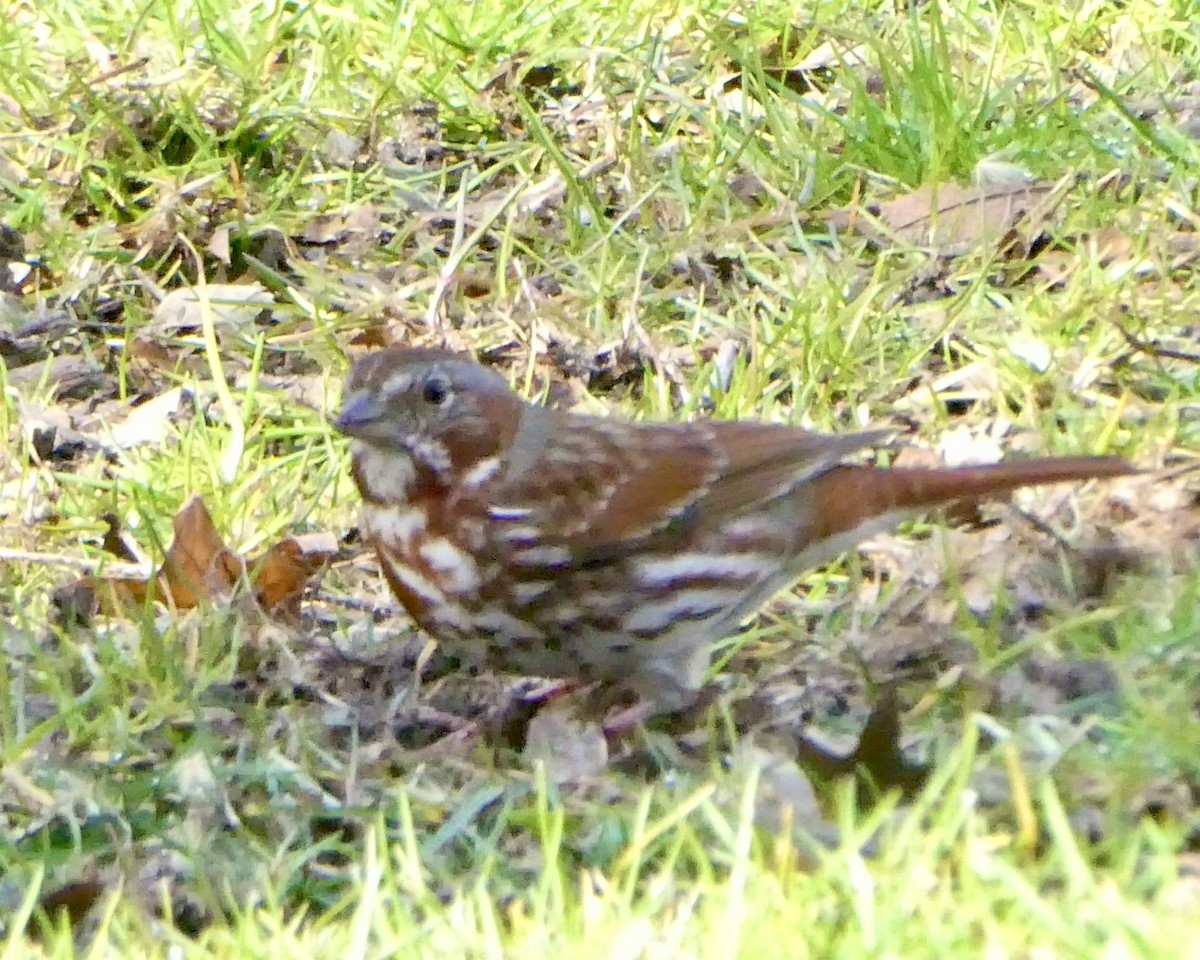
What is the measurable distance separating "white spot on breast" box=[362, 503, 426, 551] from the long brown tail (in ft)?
2.93

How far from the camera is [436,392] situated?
430 cm

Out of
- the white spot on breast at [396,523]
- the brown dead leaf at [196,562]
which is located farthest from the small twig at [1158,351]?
the brown dead leaf at [196,562]

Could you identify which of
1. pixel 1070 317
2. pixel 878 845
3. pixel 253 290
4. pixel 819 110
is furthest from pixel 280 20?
pixel 878 845

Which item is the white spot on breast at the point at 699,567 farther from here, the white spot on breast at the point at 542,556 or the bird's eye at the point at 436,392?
the bird's eye at the point at 436,392

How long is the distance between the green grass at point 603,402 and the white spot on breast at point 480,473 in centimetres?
50

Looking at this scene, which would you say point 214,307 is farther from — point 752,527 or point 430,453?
point 752,527

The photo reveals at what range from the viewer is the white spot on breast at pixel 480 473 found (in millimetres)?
4242

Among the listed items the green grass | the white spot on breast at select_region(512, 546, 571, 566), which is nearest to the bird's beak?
the white spot on breast at select_region(512, 546, 571, 566)

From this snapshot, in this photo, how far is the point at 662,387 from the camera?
5.31 meters

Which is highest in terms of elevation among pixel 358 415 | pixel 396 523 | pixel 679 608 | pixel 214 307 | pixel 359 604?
pixel 214 307

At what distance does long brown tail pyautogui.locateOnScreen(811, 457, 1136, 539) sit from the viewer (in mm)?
4320

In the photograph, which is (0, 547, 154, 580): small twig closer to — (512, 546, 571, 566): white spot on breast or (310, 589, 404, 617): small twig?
(310, 589, 404, 617): small twig

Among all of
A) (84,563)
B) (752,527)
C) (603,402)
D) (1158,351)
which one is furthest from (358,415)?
(1158,351)

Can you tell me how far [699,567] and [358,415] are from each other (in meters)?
0.78
